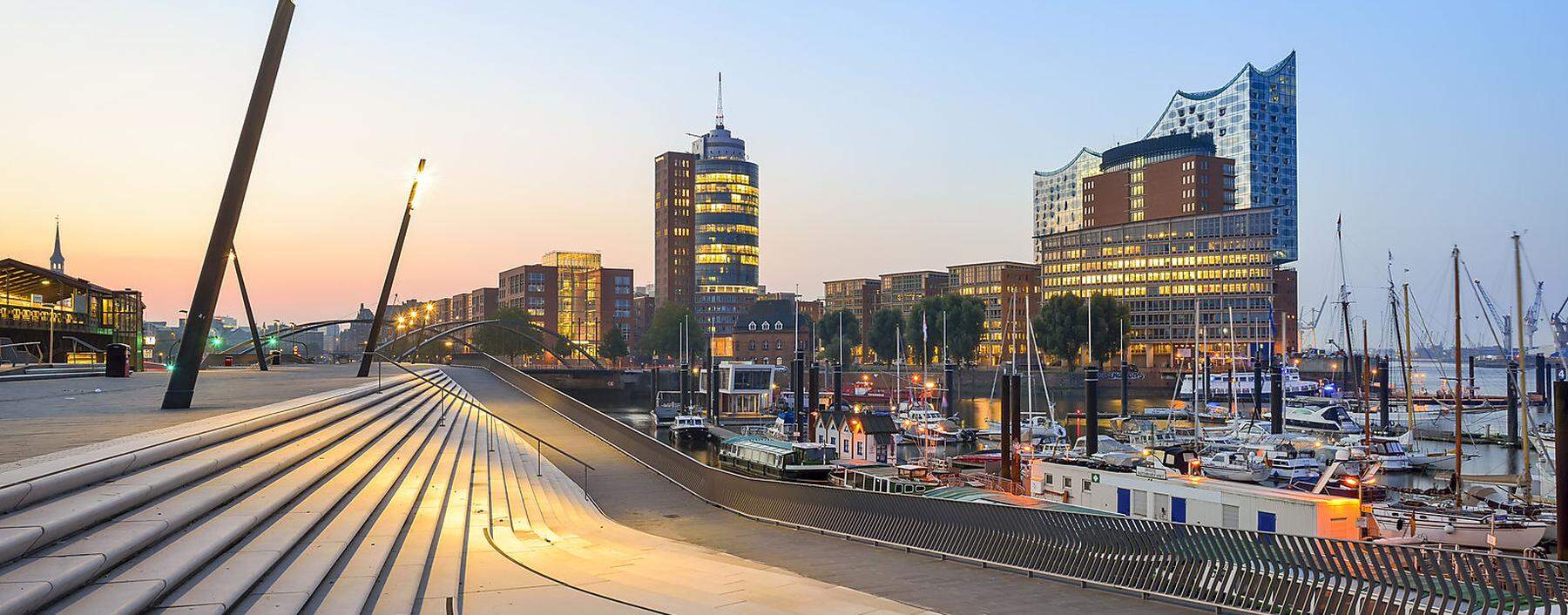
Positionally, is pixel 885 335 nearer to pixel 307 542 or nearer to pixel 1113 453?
pixel 1113 453

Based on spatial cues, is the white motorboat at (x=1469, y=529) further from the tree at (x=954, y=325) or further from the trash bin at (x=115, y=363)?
the tree at (x=954, y=325)

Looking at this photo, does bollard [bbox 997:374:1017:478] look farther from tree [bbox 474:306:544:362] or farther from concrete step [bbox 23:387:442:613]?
tree [bbox 474:306:544:362]

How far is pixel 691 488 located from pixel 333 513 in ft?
72.2

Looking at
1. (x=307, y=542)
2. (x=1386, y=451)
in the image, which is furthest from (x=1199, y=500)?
A: (x=1386, y=451)

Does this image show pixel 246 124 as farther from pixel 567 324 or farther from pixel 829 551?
pixel 567 324

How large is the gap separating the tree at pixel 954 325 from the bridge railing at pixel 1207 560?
332 feet

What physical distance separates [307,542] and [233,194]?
22.7ft

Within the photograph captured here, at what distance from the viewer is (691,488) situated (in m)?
31.6

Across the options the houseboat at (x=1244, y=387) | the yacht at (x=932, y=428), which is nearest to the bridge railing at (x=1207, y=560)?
the yacht at (x=932, y=428)

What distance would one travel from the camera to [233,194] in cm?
1313

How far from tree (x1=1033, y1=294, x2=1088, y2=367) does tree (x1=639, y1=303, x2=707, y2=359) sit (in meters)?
59.8

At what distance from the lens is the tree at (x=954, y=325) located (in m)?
122

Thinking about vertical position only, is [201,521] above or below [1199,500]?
above

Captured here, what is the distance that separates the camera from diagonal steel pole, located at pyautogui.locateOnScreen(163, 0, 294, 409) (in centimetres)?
1310
